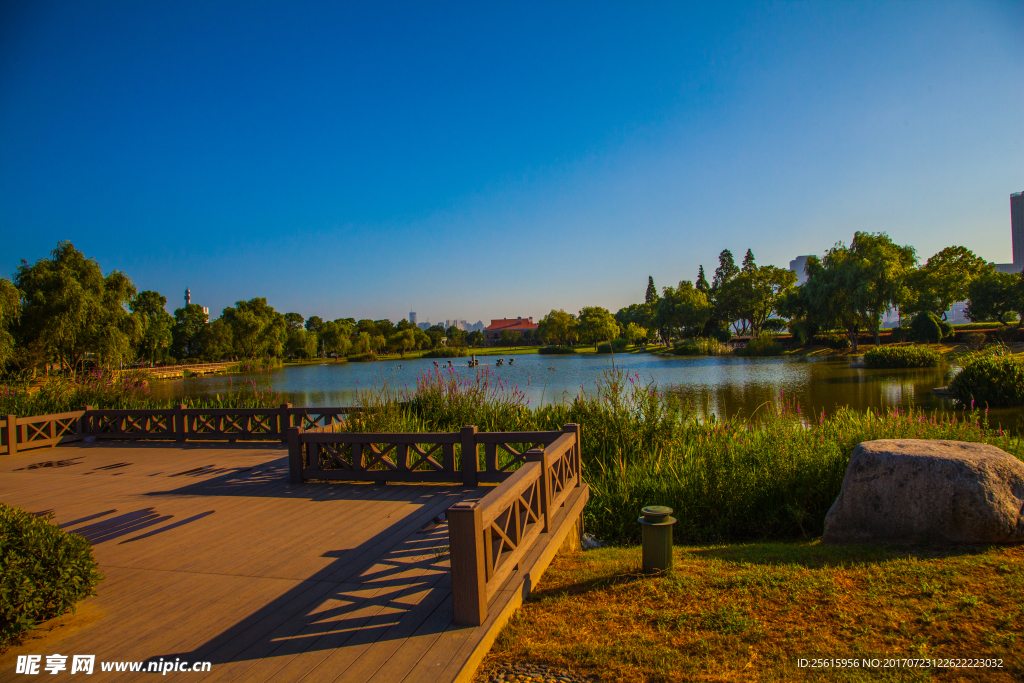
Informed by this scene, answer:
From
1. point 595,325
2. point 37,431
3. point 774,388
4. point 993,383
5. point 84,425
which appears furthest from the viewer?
point 595,325

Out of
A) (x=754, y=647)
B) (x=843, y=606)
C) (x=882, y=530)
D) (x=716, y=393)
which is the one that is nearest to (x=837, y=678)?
(x=754, y=647)

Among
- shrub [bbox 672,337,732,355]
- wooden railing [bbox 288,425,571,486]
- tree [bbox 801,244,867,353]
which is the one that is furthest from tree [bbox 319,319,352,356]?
wooden railing [bbox 288,425,571,486]

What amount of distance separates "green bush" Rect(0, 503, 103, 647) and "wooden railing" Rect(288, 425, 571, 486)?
121 inches

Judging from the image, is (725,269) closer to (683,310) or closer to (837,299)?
(683,310)

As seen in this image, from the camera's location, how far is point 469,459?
237 inches

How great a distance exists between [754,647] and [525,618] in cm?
139

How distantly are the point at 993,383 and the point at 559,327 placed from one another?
242ft

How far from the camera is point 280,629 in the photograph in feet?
9.82

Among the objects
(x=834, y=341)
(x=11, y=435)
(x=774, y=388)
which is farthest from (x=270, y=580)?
(x=834, y=341)

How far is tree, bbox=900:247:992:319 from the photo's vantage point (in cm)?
4503

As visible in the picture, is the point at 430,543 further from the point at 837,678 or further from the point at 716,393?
the point at 716,393

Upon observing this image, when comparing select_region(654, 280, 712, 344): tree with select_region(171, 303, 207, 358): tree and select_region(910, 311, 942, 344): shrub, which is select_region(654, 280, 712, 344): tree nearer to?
select_region(910, 311, 942, 344): shrub

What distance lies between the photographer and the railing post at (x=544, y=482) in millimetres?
4176

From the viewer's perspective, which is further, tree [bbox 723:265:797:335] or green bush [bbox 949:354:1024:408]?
tree [bbox 723:265:797:335]
